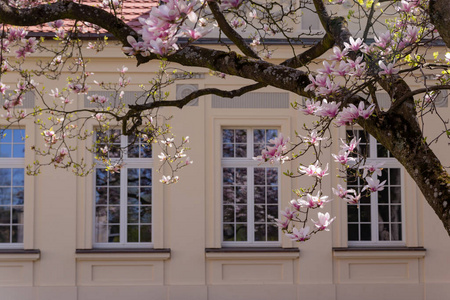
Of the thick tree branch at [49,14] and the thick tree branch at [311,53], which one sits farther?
the thick tree branch at [311,53]

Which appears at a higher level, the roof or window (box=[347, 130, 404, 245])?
the roof

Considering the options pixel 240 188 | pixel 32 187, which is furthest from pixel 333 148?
pixel 32 187

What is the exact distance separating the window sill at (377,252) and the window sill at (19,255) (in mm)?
4278

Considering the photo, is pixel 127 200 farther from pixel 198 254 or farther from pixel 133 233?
pixel 198 254

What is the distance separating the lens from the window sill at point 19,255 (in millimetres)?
12000

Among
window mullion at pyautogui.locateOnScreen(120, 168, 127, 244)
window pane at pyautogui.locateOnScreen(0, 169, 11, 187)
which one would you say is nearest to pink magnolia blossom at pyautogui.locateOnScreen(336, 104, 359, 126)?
window mullion at pyautogui.locateOnScreen(120, 168, 127, 244)

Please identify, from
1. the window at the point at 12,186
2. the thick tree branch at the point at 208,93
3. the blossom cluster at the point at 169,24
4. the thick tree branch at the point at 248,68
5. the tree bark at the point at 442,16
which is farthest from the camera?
the window at the point at 12,186

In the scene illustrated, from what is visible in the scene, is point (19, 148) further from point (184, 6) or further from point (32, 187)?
point (184, 6)

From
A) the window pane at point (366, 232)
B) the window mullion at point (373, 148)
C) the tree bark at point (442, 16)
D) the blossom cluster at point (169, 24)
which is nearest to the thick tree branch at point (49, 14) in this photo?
the tree bark at point (442, 16)

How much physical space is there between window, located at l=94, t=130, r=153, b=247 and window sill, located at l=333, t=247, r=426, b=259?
2.79 meters

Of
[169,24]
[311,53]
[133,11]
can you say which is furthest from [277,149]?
[133,11]

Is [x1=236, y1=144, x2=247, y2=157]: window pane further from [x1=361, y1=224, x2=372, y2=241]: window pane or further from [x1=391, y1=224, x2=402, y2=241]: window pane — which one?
[x1=391, y1=224, x2=402, y2=241]: window pane

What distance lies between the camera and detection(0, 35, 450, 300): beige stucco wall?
478 inches

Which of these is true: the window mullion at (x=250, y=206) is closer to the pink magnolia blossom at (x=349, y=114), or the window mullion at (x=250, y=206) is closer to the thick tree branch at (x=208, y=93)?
the thick tree branch at (x=208, y=93)
